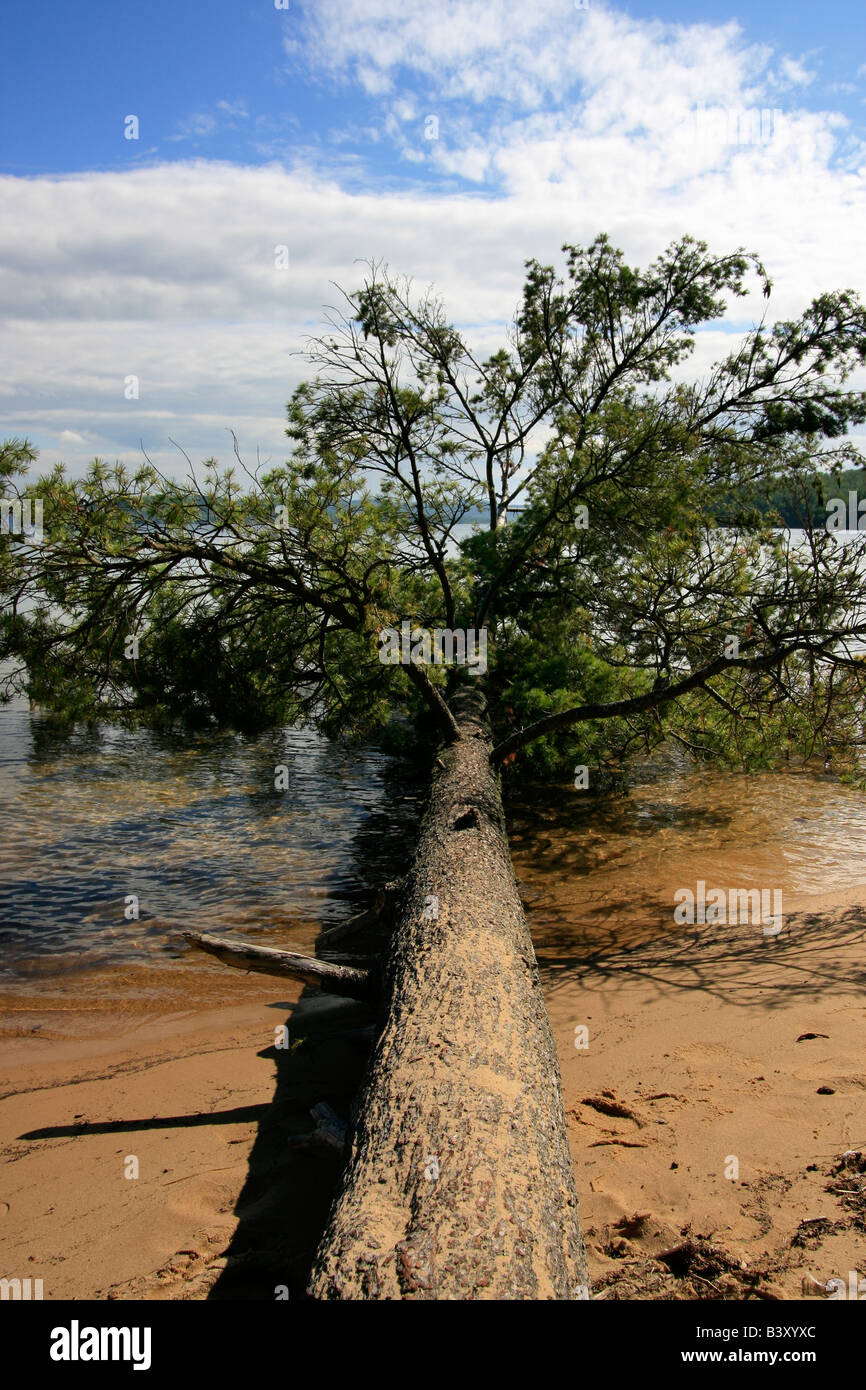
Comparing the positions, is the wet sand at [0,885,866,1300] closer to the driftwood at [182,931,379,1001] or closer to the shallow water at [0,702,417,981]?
the driftwood at [182,931,379,1001]

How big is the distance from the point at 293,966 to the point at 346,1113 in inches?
32.3

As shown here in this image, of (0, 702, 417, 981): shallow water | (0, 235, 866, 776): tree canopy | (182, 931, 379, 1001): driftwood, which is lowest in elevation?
(0, 702, 417, 981): shallow water

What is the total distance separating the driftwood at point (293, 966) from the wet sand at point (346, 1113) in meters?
0.38

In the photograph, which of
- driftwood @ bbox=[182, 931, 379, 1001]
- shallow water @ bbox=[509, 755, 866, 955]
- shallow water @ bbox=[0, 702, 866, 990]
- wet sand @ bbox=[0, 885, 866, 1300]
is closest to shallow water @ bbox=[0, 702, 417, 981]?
shallow water @ bbox=[0, 702, 866, 990]

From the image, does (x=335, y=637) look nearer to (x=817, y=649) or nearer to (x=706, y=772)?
(x=817, y=649)

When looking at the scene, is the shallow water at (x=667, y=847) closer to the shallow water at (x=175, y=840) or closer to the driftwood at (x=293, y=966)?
the shallow water at (x=175, y=840)

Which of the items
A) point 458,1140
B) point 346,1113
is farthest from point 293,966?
point 458,1140

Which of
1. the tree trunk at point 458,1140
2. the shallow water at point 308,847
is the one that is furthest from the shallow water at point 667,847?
the tree trunk at point 458,1140

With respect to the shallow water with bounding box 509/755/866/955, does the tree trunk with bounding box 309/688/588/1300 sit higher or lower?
higher

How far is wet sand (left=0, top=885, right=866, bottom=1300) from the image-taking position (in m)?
2.72

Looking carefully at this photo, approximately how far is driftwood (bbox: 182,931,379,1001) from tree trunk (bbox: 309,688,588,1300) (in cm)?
31

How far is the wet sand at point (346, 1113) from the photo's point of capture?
2.72 meters

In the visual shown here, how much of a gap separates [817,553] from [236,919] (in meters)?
5.62
